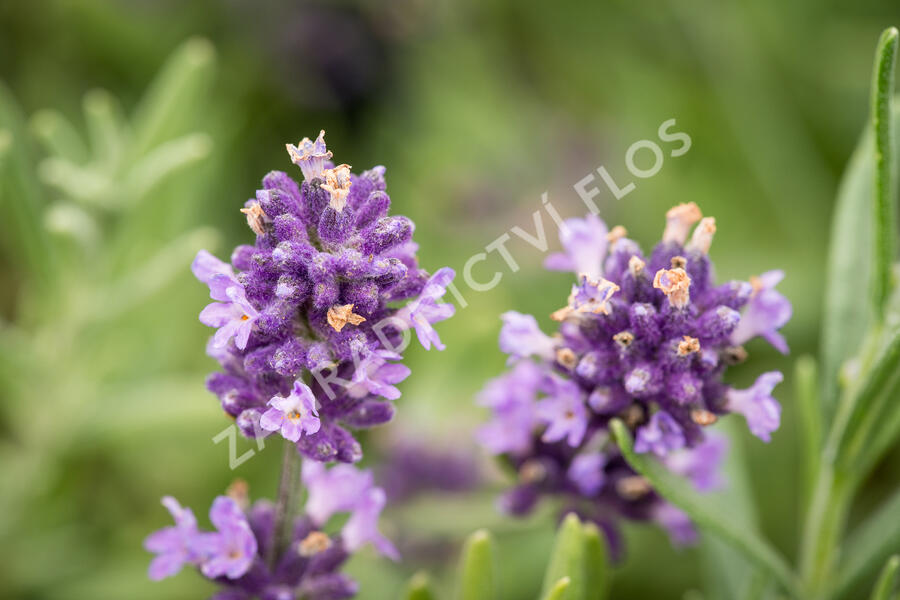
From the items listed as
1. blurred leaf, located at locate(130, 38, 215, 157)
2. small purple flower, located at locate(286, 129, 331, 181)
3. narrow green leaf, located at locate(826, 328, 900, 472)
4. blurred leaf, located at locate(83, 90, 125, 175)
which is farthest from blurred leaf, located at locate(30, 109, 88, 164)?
narrow green leaf, located at locate(826, 328, 900, 472)

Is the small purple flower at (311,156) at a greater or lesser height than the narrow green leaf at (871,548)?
greater

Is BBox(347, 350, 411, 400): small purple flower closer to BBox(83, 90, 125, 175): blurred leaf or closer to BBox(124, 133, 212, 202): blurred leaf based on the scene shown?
BBox(124, 133, 212, 202): blurred leaf

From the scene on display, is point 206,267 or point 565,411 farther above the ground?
→ point 206,267

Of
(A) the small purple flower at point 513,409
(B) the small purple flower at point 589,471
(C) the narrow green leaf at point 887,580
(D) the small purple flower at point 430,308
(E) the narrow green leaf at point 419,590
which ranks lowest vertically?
(C) the narrow green leaf at point 887,580

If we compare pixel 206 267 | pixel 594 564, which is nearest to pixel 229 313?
pixel 206 267

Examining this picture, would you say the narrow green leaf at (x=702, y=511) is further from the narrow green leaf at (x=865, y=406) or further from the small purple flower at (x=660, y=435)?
the narrow green leaf at (x=865, y=406)

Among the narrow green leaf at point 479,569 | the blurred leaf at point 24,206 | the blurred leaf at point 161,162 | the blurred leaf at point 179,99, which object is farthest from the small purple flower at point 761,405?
the blurred leaf at point 24,206

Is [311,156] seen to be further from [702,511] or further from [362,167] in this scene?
[362,167]
